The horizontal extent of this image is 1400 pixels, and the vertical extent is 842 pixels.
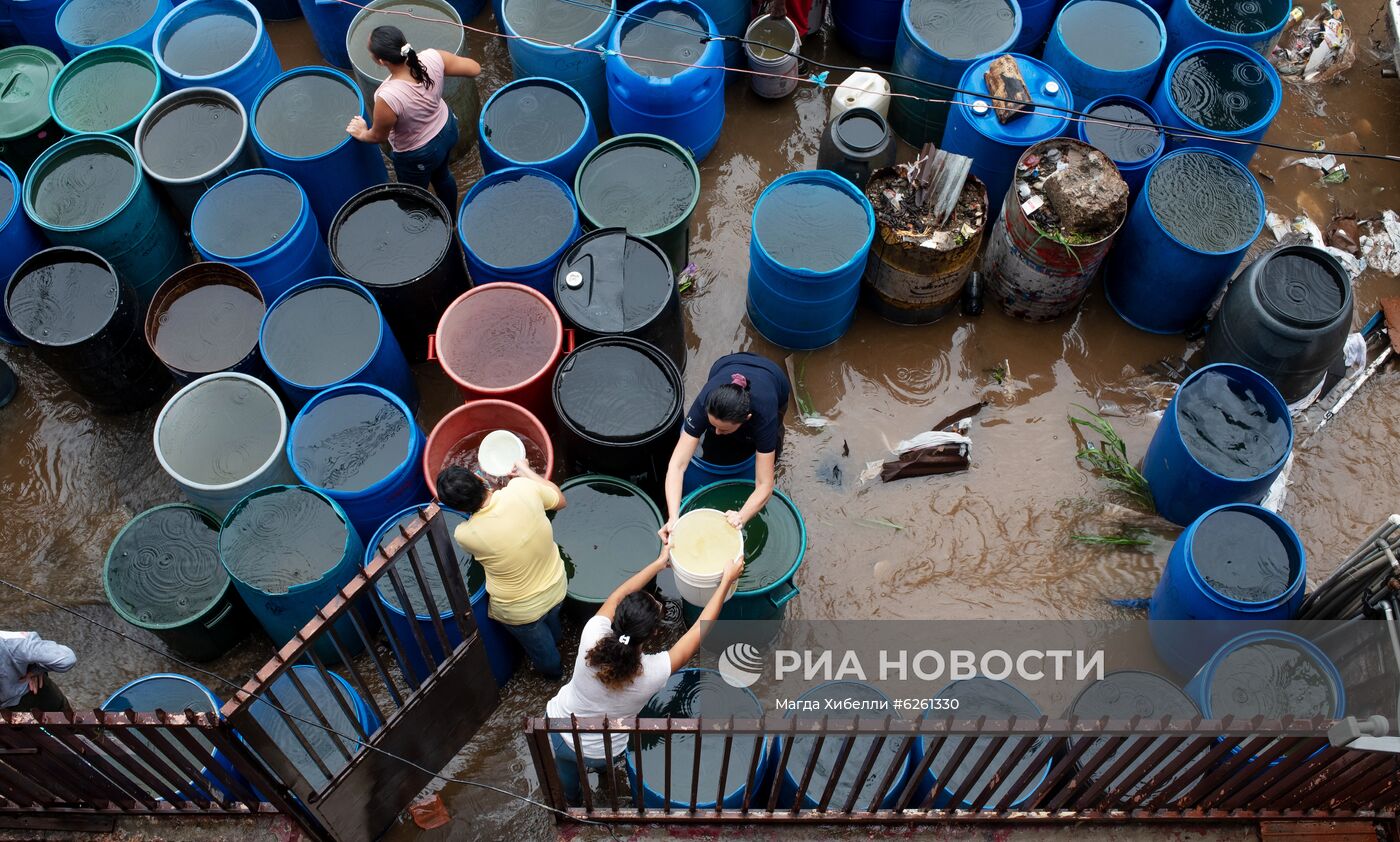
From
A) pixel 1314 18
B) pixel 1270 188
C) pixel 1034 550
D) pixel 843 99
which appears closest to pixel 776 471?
pixel 1034 550

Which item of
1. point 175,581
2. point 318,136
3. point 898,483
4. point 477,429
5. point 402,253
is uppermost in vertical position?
point 318,136

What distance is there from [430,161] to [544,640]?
9.81 ft

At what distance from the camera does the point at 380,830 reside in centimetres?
443

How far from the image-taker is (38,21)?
667 centimetres

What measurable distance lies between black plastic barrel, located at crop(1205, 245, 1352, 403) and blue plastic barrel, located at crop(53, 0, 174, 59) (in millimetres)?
7001

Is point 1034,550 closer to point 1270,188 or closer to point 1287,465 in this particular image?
point 1287,465

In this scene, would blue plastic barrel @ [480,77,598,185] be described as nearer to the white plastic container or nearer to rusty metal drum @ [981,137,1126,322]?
the white plastic container

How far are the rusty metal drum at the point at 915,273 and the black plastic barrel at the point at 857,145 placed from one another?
0.12 metres

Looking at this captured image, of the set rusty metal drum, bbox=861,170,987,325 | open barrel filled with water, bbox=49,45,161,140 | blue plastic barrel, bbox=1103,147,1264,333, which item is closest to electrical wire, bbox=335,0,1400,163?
blue plastic barrel, bbox=1103,147,1264,333

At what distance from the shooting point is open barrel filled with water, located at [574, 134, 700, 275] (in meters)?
5.64

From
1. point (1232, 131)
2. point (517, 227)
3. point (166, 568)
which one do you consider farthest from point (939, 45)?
point (166, 568)

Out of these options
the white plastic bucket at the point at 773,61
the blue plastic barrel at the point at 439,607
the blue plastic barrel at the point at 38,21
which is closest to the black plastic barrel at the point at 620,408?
the blue plastic barrel at the point at 439,607

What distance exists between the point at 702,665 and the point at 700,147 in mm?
3556

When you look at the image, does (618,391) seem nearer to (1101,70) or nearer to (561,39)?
(561,39)
